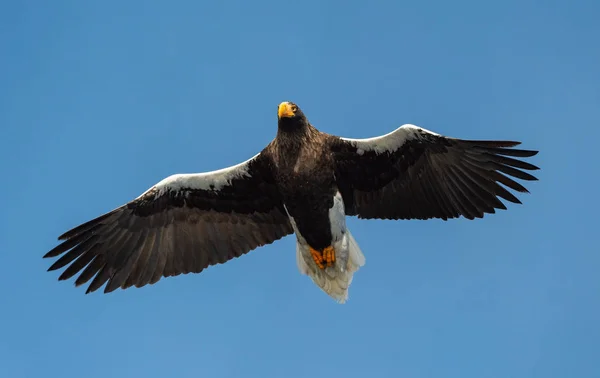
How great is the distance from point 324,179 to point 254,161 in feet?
3.68

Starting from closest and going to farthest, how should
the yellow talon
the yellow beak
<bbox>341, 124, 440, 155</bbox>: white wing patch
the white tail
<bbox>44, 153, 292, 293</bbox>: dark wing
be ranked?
the yellow beak < <bbox>341, 124, 440, 155</bbox>: white wing patch < the yellow talon < the white tail < <bbox>44, 153, 292, 293</bbox>: dark wing

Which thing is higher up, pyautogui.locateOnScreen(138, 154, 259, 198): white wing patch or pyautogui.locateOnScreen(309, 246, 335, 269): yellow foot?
pyautogui.locateOnScreen(138, 154, 259, 198): white wing patch

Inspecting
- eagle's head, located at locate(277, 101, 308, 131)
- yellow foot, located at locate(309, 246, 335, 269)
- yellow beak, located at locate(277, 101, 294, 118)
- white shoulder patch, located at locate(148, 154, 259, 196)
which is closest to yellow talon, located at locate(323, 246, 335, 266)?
yellow foot, located at locate(309, 246, 335, 269)

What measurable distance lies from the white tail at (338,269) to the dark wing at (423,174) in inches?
22.5

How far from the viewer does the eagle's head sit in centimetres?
1316

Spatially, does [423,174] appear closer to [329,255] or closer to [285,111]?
[329,255]

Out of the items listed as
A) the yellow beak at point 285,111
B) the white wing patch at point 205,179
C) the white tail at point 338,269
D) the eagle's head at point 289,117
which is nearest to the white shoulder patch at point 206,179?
the white wing patch at point 205,179

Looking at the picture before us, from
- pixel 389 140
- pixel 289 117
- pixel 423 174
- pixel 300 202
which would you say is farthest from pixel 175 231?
pixel 423 174

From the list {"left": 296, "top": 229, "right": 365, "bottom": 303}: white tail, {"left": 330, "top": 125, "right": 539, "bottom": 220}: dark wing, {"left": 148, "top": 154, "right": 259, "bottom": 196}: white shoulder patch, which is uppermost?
{"left": 148, "top": 154, "right": 259, "bottom": 196}: white shoulder patch

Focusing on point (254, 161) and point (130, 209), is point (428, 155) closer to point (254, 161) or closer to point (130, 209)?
point (254, 161)

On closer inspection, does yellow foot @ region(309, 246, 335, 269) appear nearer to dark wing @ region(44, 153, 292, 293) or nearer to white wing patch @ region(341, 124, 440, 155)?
dark wing @ region(44, 153, 292, 293)

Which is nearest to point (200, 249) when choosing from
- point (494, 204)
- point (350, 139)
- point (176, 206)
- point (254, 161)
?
point (176, 206)

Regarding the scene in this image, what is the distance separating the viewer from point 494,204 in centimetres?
1377

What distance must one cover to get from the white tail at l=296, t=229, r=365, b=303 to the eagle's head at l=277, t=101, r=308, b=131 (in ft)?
5.87
